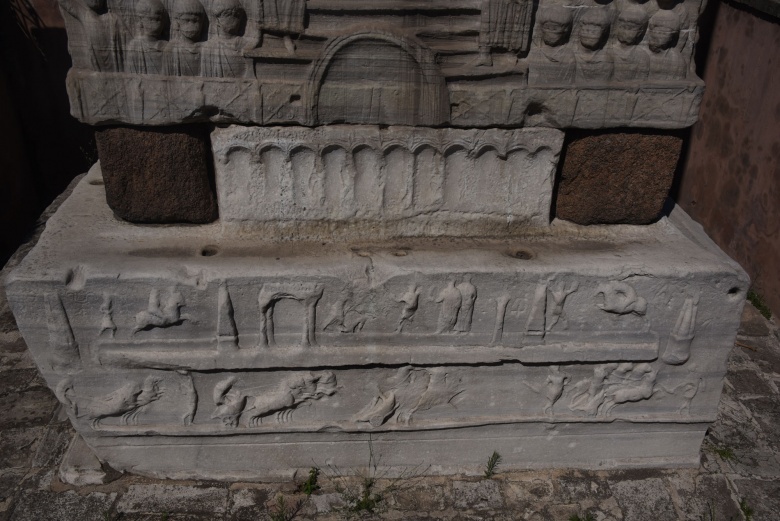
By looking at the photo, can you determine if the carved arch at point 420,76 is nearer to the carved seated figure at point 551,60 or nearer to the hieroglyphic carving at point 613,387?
the carved seated figure at point 551,60

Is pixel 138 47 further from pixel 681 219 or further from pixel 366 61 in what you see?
pixel 681 219

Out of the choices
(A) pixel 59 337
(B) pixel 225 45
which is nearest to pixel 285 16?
(B) pixel 225 45

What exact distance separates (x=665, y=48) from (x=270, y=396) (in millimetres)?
2424

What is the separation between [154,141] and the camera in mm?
3230

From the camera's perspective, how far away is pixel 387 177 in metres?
3.41

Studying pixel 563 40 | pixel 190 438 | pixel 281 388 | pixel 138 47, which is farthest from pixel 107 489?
pixel 563 40

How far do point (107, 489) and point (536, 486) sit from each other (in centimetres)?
215

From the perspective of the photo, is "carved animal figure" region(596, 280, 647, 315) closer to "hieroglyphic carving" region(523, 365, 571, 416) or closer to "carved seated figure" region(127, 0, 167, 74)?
"hieroglyphic carving" region(523, 365, 571, 416)

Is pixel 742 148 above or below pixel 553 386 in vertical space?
above

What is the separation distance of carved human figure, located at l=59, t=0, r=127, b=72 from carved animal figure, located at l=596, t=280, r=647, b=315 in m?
2.36

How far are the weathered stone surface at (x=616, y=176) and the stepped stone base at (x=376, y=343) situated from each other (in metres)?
0.10

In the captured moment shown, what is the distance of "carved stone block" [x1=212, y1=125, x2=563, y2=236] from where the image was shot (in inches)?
130

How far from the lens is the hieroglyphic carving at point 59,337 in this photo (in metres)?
3.17

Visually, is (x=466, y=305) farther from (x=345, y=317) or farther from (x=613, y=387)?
(x=613, y=387)
